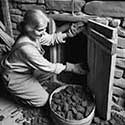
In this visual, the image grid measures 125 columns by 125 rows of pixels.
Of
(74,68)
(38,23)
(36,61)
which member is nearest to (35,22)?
(38,23)

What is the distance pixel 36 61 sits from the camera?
6.39ft

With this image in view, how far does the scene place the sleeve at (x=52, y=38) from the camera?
2199 millimetres

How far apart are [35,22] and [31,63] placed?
412 millimetres

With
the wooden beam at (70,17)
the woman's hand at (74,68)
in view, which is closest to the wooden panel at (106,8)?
the wooden beam at (70,17)


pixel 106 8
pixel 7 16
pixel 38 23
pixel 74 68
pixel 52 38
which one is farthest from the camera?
pixel 7 16

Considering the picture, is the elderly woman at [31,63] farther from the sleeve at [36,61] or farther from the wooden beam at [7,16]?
the wooden beam at [7,16]

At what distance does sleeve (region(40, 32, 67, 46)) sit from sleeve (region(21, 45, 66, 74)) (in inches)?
11.0

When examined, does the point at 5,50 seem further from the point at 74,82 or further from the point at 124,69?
the point at 124,69

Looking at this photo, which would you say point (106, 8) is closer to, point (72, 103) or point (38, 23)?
point (38, 23)

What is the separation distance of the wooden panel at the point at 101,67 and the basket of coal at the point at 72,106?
0.40 ft

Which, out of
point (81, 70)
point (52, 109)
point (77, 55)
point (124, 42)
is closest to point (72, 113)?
point (52, 109)

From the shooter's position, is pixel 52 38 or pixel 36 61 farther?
pixel 52 38

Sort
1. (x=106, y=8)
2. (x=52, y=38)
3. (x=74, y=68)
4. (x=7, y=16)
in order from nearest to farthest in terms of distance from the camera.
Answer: (x=106, y=8), (x=74, y=68), (x=52, y=38), (x=7, y=16)

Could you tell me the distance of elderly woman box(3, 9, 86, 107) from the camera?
189 centimetres
